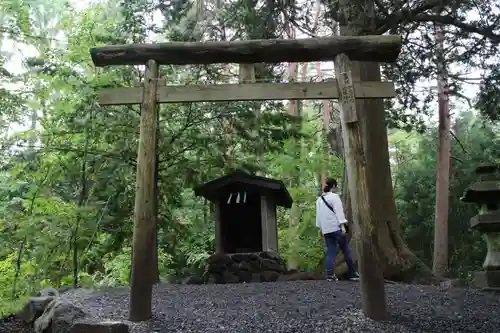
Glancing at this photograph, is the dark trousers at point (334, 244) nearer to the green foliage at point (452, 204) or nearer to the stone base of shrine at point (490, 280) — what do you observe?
the stone base of shrine at point (490, 280)

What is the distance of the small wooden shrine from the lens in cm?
914

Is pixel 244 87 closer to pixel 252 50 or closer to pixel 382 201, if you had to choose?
pixel 252 50

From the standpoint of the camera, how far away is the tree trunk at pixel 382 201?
295 inches

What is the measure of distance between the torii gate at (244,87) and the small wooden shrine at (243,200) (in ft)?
14.2

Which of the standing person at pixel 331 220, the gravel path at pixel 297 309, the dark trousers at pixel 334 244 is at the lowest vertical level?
the gravel path at pixel 297 309

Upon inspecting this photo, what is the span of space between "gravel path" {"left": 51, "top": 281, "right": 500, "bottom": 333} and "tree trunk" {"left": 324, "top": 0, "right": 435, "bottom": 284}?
3.24 feet

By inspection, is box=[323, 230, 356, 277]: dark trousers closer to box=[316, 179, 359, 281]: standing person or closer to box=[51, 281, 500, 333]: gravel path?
box=[316, 179, 359, 281]: standing person

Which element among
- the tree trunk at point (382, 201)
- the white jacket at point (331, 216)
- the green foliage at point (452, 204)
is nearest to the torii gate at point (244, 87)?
the white jacket at point (331, 216)

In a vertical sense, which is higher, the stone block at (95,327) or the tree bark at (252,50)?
the tree bark at (252,50)

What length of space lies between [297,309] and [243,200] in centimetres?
473

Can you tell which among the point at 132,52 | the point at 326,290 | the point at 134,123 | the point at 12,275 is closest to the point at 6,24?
the point at 134,123

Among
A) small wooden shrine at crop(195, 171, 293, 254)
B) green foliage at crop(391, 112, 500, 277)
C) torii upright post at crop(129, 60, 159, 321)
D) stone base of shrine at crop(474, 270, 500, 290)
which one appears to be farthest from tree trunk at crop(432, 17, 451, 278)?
torii upright post at crop(129, 60, 159, 321)

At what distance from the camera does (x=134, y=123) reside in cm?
765

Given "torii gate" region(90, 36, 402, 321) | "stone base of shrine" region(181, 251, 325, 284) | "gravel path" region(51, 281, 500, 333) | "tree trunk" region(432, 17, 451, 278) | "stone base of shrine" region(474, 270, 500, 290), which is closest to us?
"gravel path" region(51, 281, 500, 333)
